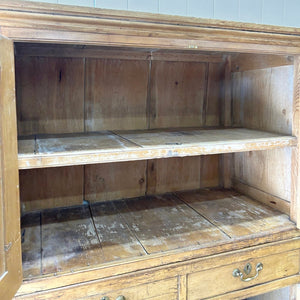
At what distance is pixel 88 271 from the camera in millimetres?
888

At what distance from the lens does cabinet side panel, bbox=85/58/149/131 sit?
133cm

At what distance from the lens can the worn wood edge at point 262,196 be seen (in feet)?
4.20

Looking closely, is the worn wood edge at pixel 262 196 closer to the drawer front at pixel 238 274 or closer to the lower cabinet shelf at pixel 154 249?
the lower cabinet shelf at pixel 154 249

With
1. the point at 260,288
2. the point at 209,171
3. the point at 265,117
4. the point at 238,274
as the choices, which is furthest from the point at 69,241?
the point at 265,117

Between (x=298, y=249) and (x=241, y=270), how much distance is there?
0.25 m

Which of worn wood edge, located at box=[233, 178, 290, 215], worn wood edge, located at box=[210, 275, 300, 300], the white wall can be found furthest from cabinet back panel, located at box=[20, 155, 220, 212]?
the white wall

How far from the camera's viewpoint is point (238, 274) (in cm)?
107

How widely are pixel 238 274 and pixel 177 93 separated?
0.82m

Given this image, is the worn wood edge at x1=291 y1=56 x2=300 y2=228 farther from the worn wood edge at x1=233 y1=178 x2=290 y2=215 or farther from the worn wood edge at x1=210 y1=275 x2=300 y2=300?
the worn wood edge at x1=210 y1=275 x2=300 y2=300

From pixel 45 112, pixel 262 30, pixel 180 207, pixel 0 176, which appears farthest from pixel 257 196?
pixel 0 176

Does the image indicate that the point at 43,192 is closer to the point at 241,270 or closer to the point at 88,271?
the point at 88,271

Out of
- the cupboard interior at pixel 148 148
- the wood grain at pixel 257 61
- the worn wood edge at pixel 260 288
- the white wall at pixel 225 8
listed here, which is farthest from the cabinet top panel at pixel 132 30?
the worn wood edge at pixel 260 288

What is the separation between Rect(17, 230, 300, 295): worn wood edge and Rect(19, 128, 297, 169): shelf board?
31cm

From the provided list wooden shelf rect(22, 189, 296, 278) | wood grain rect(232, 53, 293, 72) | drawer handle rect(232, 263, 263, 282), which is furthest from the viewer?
wood grain rect(232, 53, 293, 72)
